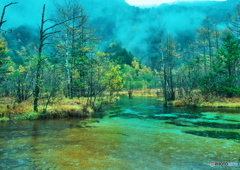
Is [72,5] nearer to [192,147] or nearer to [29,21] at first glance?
[192,147]

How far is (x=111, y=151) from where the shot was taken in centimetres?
610

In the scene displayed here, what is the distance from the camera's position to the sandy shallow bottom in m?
4.87

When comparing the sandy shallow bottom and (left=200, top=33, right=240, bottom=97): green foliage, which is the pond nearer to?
the sandy shallow bottom

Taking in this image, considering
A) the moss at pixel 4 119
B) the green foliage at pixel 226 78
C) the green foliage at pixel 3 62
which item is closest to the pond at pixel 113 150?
the moss at pixel 4 119

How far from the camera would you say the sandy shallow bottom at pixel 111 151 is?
487cm

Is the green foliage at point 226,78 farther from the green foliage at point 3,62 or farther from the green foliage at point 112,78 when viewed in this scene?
the green foliage at point 3,62

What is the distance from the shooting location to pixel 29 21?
147250 millimetres

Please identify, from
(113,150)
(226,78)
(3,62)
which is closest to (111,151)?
(113,150)

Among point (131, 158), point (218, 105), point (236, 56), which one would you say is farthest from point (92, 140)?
point (236, 56)

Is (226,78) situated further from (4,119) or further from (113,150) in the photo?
(4,119)

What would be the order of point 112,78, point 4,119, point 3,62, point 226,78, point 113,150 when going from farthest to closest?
1. point 112,78
2. point 226,78
3. point 3,62
4. point 4,119
5. point 113,150

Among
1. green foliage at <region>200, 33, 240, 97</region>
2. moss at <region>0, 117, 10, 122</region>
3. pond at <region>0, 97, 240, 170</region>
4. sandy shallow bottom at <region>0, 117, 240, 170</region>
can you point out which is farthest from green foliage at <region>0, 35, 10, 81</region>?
green foliage at <region>200, 33, 240, 97</region>

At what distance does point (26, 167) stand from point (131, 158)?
2858mm

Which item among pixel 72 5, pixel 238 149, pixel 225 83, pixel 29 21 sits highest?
pixel 29 21
